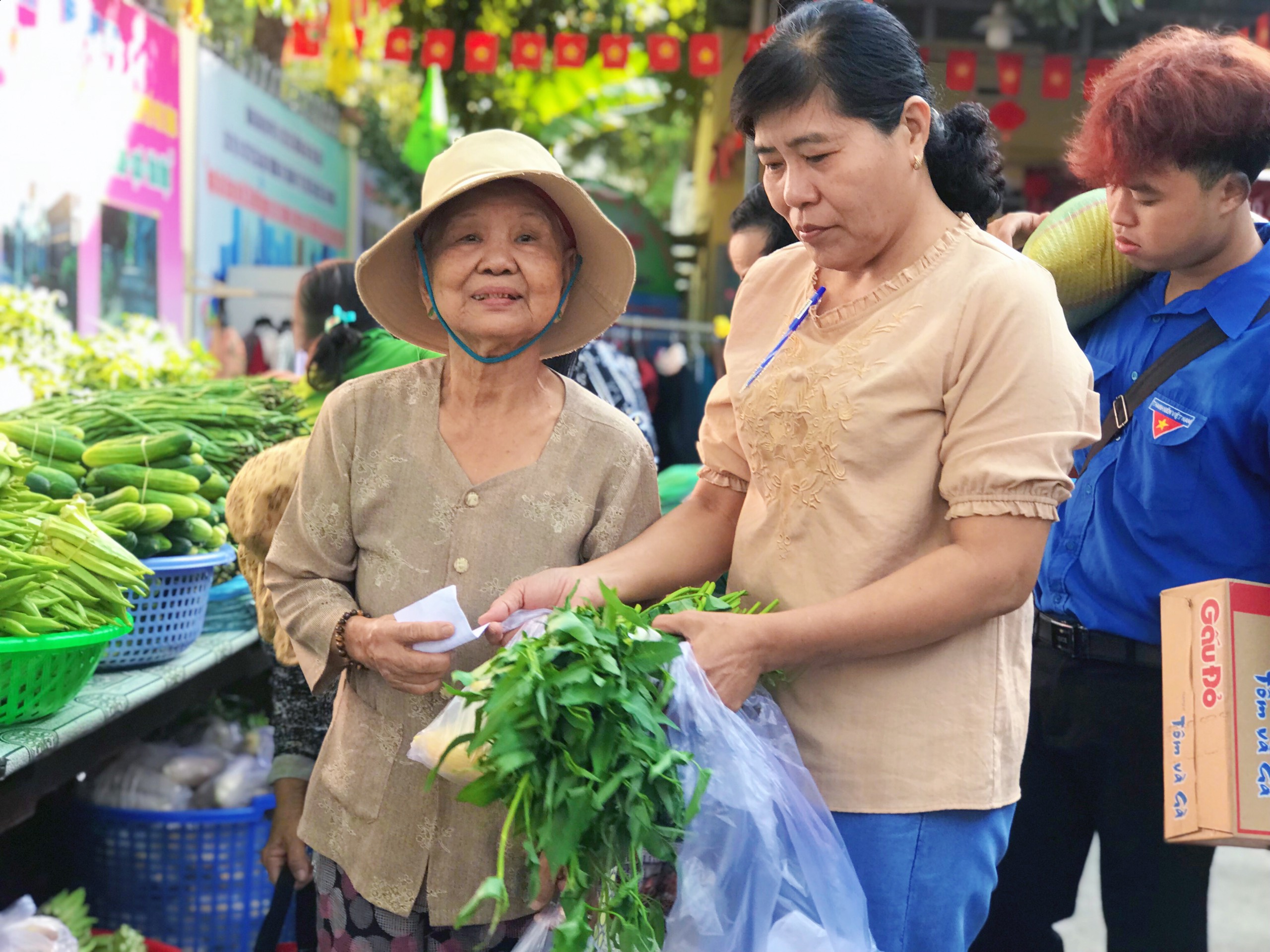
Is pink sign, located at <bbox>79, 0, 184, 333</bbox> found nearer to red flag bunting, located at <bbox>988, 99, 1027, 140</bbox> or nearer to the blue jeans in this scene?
red flag bunting, located at <bbox>988, 99, 1027, 140</bbox>

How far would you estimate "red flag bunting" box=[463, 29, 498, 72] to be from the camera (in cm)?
849

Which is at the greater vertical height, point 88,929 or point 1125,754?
point 1125,754

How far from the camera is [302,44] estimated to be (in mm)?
9031

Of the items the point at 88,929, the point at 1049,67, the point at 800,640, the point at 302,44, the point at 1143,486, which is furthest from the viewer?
the point at 302,44

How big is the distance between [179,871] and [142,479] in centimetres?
102

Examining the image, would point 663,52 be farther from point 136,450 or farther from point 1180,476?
point 1180,476

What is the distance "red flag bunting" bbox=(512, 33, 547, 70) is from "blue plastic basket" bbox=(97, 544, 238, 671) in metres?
6.36

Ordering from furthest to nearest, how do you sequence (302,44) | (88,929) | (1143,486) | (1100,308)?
1. (302,44)
2. (88,929)
3. (1100,308)
4. (1143,486)

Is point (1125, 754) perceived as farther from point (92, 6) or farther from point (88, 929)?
point (92, 6)

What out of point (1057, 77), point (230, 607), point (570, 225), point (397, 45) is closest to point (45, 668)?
point (230, 607)

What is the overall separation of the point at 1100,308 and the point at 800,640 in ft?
4.42

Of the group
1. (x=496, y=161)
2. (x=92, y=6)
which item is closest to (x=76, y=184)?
(x=92, y=6)

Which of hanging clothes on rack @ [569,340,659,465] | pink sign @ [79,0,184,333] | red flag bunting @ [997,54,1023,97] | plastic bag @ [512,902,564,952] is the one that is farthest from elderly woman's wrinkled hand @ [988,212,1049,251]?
pink sign @ [79,0,184,333]

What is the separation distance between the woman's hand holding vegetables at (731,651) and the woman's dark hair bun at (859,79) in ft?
2.15
